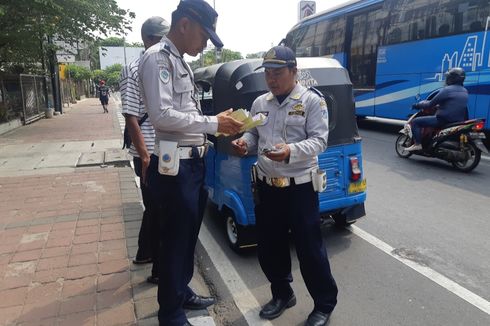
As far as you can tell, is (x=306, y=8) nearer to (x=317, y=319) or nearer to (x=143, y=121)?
(x=143, y=121)

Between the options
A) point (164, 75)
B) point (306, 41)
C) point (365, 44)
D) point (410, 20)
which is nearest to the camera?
point (164, 75)

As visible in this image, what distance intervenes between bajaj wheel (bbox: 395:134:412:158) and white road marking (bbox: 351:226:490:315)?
4.10 metres

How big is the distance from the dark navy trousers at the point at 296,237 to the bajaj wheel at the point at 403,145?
5.76 meters

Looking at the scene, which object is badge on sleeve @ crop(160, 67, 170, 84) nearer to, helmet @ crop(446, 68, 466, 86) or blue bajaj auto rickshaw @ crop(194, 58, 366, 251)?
blue bajaj auto rickshaw @ crop(194, 58, 366, 251)

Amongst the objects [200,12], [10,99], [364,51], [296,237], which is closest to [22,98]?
[10,99]

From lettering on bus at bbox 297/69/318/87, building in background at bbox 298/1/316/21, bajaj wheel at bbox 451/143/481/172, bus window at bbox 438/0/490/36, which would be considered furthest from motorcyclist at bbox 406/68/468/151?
building in background at bbox 298/1/316/21

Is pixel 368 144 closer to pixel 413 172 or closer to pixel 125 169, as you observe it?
pixel 413 172

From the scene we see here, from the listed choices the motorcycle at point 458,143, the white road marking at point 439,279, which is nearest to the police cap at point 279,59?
the white road marking at point 439,279

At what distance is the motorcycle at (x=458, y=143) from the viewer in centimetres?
668

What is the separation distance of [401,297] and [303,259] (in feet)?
3.38

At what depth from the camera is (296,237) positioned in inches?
103

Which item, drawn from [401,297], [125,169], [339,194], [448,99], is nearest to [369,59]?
[448,99]

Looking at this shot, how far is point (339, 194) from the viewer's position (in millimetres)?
3934

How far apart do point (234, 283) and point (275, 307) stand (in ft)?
1.97
